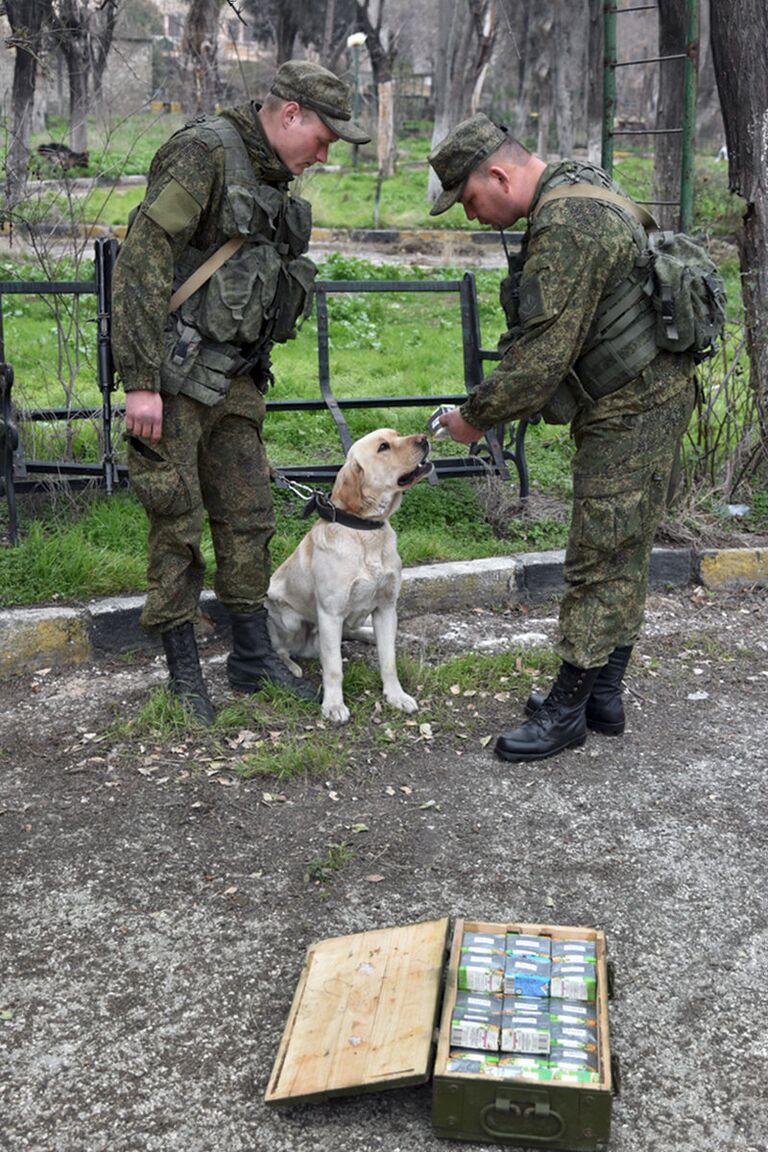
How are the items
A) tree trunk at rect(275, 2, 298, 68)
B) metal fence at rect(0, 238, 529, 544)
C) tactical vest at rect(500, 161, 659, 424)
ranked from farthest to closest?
tree trunk at rect(275, 2, 298, 68) < metal fence at rect(0, 238, 529, 544) < tactical vest at rect(500, 161, 659, 424)

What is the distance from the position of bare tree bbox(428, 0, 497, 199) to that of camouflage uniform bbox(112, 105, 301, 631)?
1929 centimetres

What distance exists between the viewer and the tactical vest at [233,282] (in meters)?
3.90

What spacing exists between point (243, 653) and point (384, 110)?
23.5m

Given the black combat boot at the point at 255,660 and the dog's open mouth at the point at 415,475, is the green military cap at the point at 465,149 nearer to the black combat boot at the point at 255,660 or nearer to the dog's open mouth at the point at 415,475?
the dog's open mouth at the point at 415,475

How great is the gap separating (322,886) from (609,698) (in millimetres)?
1430

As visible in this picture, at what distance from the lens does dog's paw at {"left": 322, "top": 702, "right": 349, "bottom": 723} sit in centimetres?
435

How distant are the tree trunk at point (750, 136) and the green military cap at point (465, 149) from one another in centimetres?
287

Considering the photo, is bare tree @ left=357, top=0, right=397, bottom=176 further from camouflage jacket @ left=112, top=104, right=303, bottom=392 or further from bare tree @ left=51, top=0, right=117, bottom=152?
camouflage jacket @ left=112, top=104, right=303, bottom=392

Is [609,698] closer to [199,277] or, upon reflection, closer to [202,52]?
[199,277]

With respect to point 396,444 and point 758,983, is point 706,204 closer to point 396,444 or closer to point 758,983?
point 396,444

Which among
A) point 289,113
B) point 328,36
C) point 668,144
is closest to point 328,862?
point 289,113

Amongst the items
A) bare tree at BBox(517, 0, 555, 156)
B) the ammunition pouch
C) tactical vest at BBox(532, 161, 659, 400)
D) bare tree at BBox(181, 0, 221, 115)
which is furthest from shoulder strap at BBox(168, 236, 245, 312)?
bare tree at BBox(517, 0, 555, 156)

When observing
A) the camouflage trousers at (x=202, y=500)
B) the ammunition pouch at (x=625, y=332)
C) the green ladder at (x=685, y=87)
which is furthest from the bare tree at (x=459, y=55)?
the ammunition pouch at (x=625, y=332)

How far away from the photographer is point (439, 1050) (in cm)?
246
